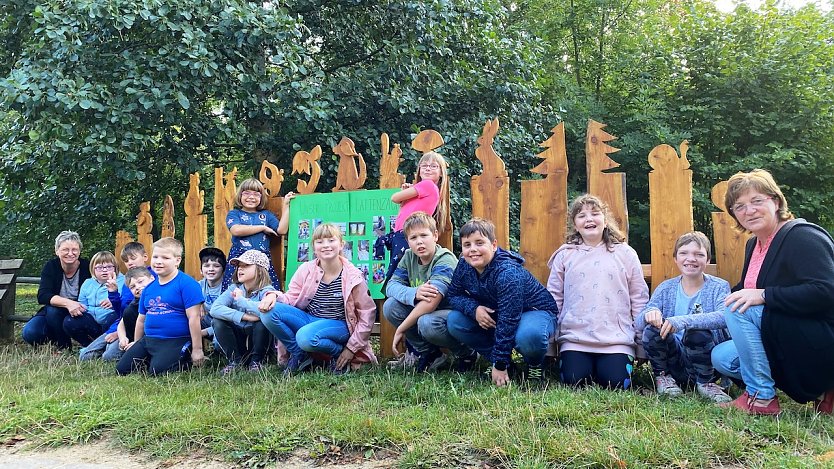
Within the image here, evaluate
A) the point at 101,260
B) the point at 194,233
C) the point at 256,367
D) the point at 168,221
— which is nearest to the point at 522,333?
the point at 256,367

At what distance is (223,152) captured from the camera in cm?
993

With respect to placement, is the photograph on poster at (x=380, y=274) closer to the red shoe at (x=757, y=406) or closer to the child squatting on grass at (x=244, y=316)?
the child squatting on grass at (x=244, y=316)

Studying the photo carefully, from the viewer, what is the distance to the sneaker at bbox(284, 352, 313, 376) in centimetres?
486

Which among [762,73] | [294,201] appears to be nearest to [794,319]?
[294,201]

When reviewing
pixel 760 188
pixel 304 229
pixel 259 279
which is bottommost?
pixel 259 279

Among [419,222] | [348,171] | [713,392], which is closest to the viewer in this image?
[713,392]

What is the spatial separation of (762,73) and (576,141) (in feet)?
10.9

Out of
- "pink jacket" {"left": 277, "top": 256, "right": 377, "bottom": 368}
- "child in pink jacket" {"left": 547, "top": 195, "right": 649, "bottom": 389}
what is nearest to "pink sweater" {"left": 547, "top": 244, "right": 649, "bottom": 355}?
"child in pink jacket" {"left": 547, "top": 195, "right": 649, "bottom": 389}

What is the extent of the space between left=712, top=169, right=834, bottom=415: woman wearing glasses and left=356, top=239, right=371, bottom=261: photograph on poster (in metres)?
3.07

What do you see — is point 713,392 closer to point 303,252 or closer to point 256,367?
point 256,367

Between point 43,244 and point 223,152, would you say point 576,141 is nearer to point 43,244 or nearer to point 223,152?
point 223,152

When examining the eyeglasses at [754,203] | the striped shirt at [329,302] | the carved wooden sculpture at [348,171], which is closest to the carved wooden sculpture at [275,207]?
the carved wooden sculpture at [348,171]

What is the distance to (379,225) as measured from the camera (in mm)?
5602

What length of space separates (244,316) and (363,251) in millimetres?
1192
